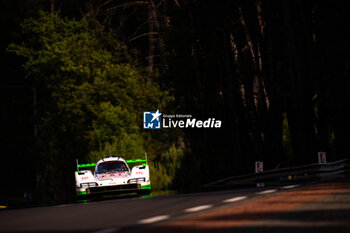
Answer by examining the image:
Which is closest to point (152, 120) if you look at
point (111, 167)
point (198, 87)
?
point (198, 87)

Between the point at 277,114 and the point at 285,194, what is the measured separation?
73.0 ft

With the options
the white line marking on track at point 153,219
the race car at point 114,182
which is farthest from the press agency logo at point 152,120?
the white line marking on track at point 153,219

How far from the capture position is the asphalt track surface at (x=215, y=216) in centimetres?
1057

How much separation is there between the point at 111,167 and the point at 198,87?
1640 cm

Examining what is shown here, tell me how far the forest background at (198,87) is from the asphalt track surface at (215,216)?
47.9ft

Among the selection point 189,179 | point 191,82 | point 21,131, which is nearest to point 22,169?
point 21,131

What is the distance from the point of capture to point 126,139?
39.2 m

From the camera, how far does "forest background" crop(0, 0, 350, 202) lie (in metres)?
33.9

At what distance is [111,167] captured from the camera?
2467 centimetres

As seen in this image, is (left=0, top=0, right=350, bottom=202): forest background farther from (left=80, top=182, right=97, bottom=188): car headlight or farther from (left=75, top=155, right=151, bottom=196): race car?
(left=80, top=182, right=97, bottom=188): car headlight

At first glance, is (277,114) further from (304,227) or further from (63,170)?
(304,227)

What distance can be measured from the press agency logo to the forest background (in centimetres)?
39

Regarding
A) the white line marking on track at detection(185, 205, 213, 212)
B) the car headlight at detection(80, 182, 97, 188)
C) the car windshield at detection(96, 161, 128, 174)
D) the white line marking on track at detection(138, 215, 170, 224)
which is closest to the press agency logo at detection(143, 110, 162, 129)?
the car windshield at detection(96, 161, 128, 174)

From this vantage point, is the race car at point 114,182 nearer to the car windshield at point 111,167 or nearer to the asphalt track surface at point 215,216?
the car windshield at point 111,167
